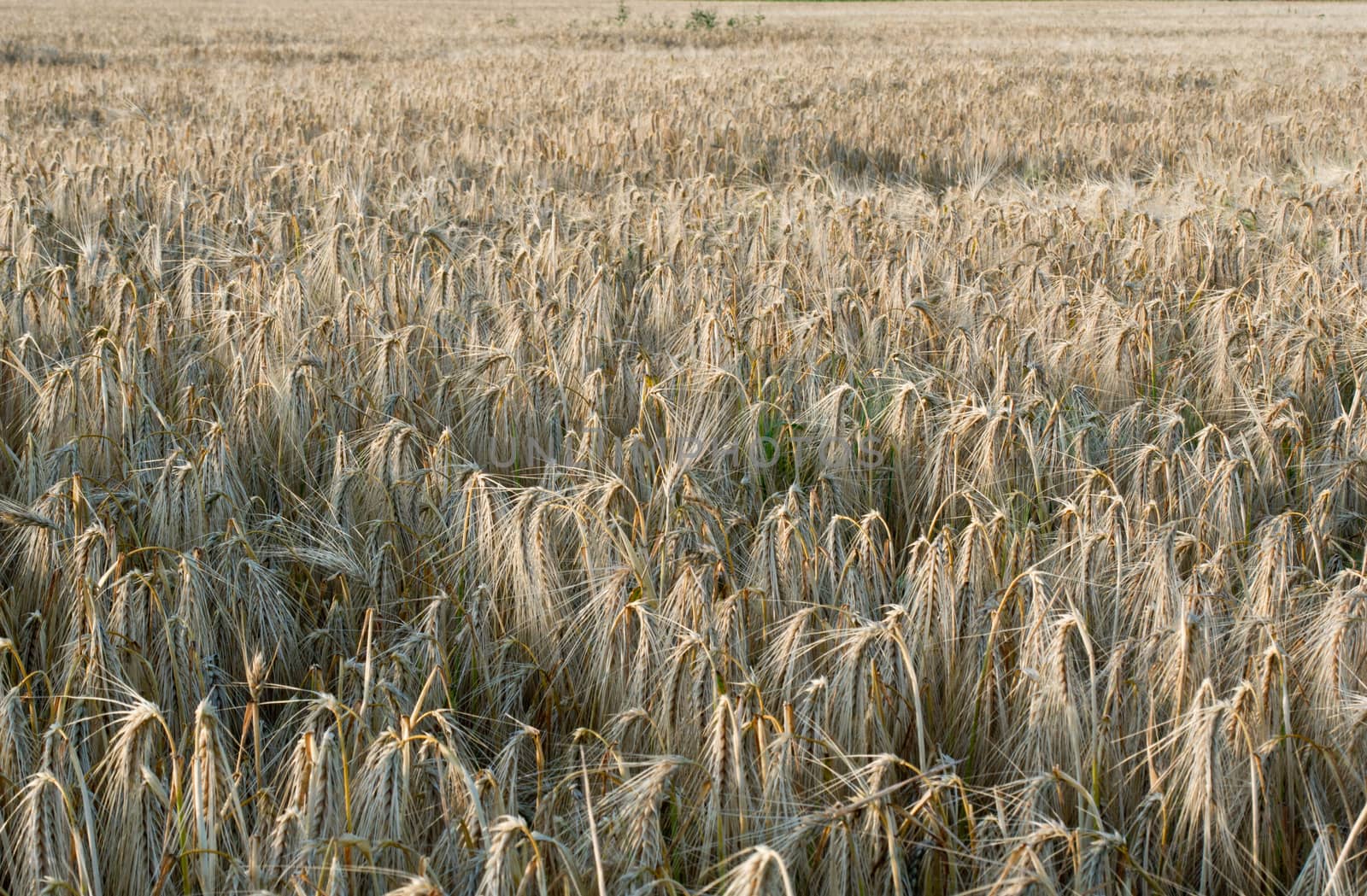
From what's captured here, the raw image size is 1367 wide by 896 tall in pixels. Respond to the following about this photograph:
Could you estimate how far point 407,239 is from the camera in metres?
4.48

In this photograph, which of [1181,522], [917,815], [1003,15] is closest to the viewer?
[917,815]

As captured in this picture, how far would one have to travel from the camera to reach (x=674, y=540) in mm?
2121

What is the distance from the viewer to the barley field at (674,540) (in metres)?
1.49

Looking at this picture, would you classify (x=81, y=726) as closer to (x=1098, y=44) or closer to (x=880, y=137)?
(x=880, y=137)

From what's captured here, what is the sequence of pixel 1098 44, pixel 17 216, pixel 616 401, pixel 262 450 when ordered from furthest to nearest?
pixel 1098 44 → pixel 17 216 → pixel 616 401 → pixel 262 450

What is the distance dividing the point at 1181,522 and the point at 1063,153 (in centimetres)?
621

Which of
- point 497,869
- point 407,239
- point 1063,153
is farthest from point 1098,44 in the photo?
point 497,869

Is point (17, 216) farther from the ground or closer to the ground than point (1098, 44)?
closer to the ground

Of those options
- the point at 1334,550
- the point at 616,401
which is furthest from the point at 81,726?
the point at 1334,550

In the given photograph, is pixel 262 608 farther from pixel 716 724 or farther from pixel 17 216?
pixel 17 216

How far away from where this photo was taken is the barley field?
58.8 inches

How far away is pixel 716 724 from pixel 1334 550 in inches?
71.0

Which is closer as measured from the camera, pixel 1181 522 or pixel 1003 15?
pixel 1181 522

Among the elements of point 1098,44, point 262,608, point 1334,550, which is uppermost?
point 1098,44
